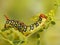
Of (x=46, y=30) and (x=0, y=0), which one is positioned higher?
(x=0, y=0)

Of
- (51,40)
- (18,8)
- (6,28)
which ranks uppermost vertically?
(18,8)

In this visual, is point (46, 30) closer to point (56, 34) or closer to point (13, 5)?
point (56, 34)

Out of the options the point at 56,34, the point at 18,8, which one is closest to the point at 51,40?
the point at 56,34

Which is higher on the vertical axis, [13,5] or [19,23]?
[13,5]

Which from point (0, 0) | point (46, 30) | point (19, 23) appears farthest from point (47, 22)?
point (0, 0)

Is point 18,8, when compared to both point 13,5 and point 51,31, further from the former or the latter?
point 51,31

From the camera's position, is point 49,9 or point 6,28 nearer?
point 6,28
